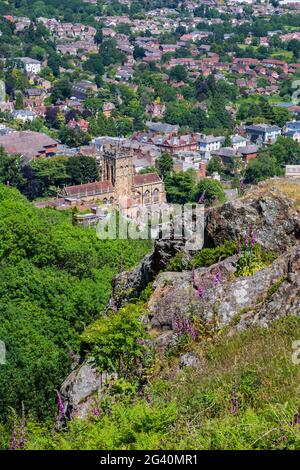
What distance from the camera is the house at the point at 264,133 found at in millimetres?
59938

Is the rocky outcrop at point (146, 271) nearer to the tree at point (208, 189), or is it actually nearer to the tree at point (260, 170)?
the tree at point (208, 189)

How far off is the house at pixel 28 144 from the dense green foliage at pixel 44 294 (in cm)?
2563

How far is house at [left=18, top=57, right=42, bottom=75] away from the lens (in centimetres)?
7750

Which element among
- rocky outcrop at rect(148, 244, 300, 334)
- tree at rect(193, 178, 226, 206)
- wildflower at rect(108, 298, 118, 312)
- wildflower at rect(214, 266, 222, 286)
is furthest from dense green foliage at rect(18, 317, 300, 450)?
tree at rect(193, 178, 226, 206)

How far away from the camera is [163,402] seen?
6324 millimetres

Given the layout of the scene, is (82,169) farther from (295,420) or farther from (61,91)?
(295,420)

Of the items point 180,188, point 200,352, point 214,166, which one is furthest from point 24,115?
point 200,352

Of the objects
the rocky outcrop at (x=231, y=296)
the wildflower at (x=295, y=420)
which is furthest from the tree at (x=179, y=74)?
the wildflower at (x=295, y=420)

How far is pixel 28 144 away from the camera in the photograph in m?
50.2

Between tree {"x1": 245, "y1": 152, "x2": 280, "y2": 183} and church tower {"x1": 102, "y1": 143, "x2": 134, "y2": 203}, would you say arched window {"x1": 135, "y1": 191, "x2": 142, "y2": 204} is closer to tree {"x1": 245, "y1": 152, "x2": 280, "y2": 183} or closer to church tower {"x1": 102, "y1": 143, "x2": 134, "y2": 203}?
church tower {"x1": 102, "y1": 143, "x2": 134, "y2": 203}

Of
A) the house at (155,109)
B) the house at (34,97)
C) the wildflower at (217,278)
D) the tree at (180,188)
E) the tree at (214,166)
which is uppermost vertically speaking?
the wildflower at (217,278)
